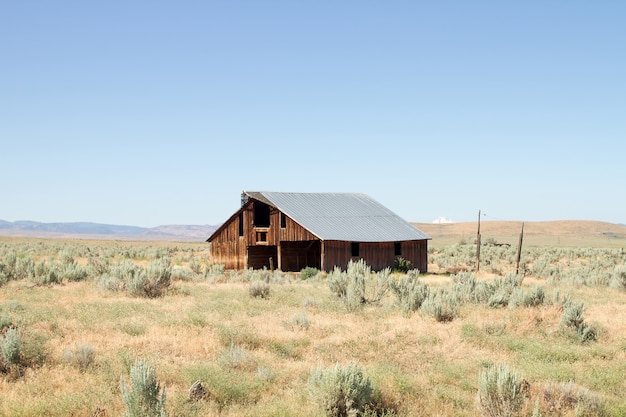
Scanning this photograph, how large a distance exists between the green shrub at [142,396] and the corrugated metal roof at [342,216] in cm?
2228

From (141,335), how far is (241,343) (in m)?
2.21

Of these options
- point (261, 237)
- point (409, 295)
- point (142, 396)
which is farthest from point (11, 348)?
point (261, 237)

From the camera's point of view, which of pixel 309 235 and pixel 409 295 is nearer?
pixel 409 295

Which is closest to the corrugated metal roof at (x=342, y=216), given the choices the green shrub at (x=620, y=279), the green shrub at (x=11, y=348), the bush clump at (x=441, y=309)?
the green shrub at (x=620, y=279)

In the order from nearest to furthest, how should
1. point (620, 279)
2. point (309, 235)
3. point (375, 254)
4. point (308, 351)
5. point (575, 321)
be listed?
point (308, 351), point (575, 321), point (620, 279), point (309, 235), point (375, 254)

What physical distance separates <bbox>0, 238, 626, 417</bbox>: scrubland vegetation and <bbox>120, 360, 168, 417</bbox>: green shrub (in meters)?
0.02

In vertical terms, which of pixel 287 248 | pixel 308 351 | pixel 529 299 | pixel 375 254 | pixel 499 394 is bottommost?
pixel 308 351

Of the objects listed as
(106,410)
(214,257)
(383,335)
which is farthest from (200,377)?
(214,257)

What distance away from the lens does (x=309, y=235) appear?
1189 inches

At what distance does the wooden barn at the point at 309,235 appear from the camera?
100 feet

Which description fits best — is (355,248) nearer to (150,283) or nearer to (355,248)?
(355,248)

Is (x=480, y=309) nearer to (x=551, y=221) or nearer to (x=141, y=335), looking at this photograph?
(x=141, y=335)

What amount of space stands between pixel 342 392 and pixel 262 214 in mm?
26222

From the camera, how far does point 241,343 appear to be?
36.7ft
